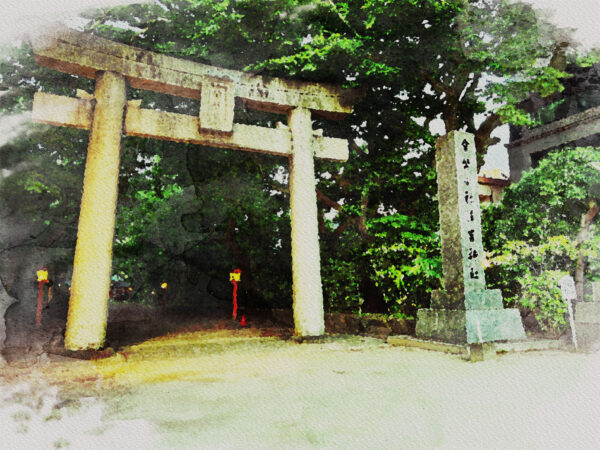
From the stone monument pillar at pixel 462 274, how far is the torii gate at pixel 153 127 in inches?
126

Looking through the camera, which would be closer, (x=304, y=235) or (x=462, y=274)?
(x=462, y=274)

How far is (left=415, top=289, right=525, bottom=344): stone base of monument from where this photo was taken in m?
6.54

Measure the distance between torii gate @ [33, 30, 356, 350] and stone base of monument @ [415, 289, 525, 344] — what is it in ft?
10.1

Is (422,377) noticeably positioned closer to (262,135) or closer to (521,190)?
(262,135)

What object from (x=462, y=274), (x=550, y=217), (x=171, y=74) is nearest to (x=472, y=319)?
(x=462, y=274)

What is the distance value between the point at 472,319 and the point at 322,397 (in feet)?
12.1

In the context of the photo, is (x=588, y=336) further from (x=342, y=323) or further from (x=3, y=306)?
(x=3, y=306)

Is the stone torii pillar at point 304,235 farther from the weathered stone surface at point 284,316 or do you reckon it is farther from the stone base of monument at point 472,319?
the weathered stone surface at point 284,316

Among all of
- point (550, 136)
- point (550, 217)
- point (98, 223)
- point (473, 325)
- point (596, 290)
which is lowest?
point (473, 325)

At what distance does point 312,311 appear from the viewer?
9219 millimetres

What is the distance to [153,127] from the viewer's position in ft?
29.2

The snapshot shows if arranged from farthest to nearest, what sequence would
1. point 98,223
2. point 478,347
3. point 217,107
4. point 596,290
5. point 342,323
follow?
point 342,323 < point 217,107 < point 98,223 < point 596,290 < point 478,347

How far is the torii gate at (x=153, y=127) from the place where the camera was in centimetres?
785

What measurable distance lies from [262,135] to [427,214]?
5905mm
